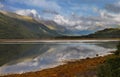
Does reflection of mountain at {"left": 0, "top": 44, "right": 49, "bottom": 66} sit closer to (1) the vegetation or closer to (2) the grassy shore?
(2) the grassy shore

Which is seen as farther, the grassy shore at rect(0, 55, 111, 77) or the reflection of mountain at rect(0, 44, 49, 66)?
the reflection of mountain at rect(0, 44, 49, 66)

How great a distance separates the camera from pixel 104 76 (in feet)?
40.9

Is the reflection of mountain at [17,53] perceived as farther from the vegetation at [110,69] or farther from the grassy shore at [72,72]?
the vegetation at [110,69]

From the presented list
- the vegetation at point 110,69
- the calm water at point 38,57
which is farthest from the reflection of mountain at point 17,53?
the vegetation at point 110,69

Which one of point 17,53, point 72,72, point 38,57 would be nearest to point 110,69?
point 72,72

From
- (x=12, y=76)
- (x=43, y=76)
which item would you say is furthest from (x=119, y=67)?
(x=12, y=76)

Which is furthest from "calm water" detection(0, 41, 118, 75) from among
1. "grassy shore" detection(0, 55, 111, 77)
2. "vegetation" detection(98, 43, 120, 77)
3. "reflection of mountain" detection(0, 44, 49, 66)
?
"vegetation" detection(98, 43, 120, 77)

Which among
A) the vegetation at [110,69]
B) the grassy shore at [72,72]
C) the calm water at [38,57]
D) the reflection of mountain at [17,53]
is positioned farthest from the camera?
the reflection of mountain at [17,53]

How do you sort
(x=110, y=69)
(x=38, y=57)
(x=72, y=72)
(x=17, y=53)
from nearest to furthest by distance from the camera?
(x=110, y=69) < (x=72, y=72) < (x=38, y=57) < (x=17, y=53)

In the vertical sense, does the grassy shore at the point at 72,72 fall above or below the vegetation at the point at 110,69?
below

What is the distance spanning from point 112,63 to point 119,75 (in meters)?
1.39

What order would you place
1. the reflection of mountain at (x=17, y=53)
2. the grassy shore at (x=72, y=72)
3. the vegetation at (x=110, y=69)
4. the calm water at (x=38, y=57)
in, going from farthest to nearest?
the reflection of mountain at (x=17, y=53) → the calm water at (x=38, y=57) → the grassy shore at (x=72, y=72) → the vegetation at (x=110, y=69)

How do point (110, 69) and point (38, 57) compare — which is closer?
point (110, 69)

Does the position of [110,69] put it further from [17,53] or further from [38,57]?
[17,53]
